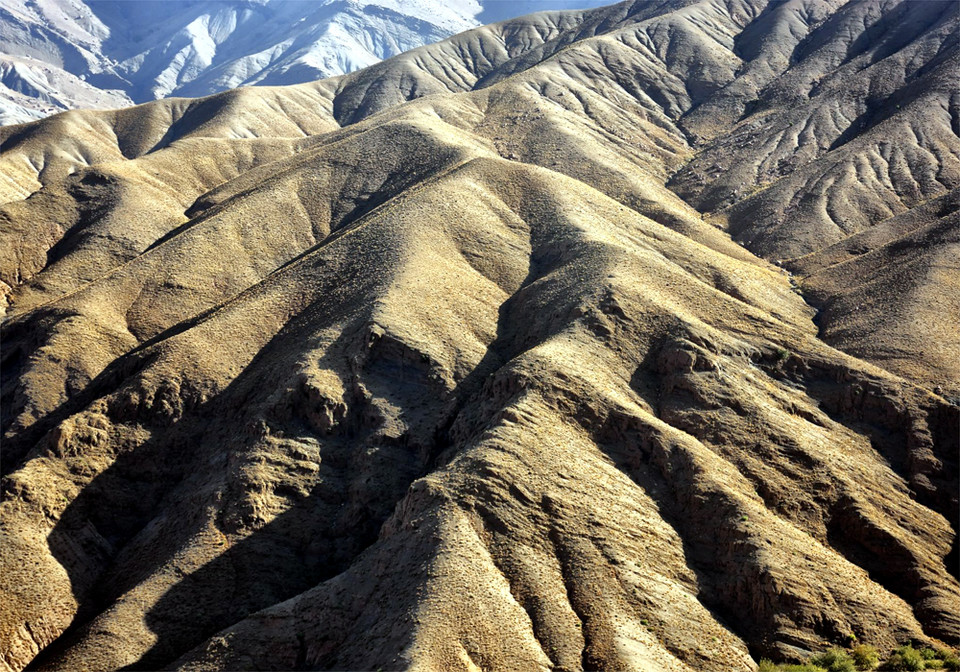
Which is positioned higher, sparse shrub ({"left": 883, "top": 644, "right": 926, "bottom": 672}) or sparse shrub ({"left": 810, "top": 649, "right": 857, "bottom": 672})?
sparse shrub ({"left": 883, "top": 644, "right": 926, "bottom": 672})

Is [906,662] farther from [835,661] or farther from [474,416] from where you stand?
[474,416]

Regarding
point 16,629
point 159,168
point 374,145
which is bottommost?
point 16,629

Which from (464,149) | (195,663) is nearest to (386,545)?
(195,663)

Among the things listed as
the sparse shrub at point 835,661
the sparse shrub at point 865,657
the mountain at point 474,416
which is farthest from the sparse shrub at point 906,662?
the sparse shrub at point 835,661

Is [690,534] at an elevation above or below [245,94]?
below

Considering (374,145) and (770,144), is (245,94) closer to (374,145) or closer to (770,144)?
(374,145)

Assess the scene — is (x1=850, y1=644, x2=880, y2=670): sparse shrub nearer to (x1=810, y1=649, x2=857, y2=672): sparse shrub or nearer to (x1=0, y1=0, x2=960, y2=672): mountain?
(x1=810, y1=649, x2=857, y2=672): sparse shrub

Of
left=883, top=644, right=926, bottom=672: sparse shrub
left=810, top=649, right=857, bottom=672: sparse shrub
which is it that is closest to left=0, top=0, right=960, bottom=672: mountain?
left=810, top=649, right=857, bottom=672: sparse shrub
